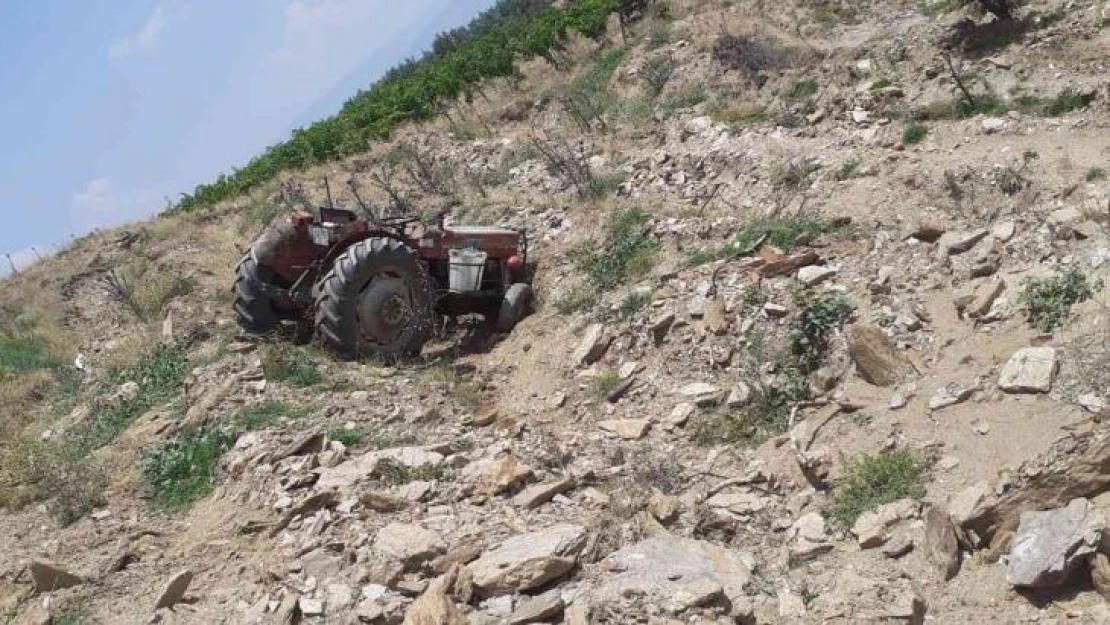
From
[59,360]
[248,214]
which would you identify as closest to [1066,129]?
[59,360]

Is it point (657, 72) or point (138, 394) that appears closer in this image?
point (138, 394)

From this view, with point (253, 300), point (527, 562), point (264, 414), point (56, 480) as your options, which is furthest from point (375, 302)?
point (527, 562)

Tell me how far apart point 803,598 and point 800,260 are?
378cm

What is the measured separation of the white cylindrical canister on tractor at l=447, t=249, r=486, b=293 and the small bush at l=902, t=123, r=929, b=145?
4.77 metres

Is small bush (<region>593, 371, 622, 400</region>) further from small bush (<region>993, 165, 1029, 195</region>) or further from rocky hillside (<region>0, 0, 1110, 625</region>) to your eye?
small bush (<region>993, 165, 1029, 195</region>)

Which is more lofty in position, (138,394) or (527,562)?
(138,394)

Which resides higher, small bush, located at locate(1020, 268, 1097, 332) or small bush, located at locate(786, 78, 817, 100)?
small bush, located at locate(786, 78, 817, 100)

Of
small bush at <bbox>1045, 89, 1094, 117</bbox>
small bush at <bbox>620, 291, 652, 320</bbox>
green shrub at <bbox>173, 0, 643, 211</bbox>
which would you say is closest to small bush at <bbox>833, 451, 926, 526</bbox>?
small bush at <bbox>620, 291, 652, 320</bbox>

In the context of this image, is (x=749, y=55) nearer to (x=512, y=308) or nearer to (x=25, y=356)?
(x=512, y=308)

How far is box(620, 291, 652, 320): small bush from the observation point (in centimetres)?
792

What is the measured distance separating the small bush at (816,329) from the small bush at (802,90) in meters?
6.68

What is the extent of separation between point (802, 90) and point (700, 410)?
7.61 metres

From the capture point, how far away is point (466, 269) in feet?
29.6

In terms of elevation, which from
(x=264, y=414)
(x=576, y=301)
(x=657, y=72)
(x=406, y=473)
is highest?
(x=264, y=414)
